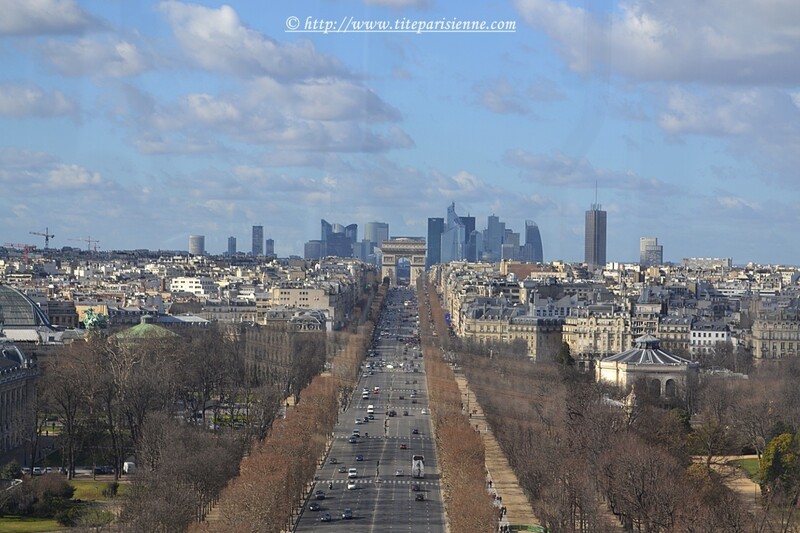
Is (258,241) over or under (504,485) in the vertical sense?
over

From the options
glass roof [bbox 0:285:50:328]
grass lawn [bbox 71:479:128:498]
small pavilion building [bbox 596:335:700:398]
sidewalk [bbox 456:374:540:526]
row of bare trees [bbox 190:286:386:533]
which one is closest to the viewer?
row of bare trees [bbox 190:286:386:533]

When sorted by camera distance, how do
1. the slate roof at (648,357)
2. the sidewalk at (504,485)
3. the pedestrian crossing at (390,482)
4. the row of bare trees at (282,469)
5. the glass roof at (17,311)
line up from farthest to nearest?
the glass roof at (17,311) < the slate roof at (648,357) < the pedestrian crossing at (390,482) < the sidewalk at (504,485) < the row of bare trees at (282,469)

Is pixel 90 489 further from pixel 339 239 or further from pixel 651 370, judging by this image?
pixel 339 239

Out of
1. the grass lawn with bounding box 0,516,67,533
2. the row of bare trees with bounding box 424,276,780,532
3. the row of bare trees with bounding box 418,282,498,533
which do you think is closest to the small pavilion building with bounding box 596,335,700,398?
the row of bare trees with bounding box 424,276,780,532

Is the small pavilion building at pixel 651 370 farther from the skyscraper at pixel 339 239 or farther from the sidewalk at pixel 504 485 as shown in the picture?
the skyscraper at pixel 339 239

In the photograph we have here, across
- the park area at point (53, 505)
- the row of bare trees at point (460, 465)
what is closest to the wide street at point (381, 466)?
the row of bare trees at point (460, 465)

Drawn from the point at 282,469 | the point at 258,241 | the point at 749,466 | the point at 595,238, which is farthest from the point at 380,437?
the point at 258,241

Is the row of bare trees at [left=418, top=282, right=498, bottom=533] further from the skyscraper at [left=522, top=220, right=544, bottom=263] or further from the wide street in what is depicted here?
the skyscraper at [left=522, top=220, right=544, bottom=263]
